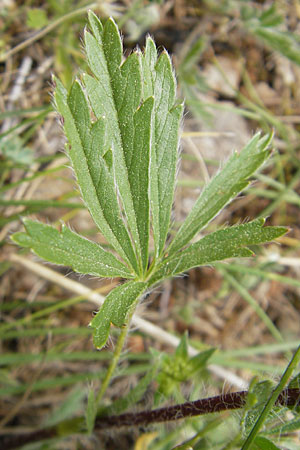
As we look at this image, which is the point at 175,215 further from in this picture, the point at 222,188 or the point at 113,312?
the point at 113,312

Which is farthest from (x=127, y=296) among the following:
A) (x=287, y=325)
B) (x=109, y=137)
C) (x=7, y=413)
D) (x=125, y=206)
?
(x=287, y=325)

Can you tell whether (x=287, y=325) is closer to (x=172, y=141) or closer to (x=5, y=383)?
(x=5, y=383)

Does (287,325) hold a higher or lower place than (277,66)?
lower

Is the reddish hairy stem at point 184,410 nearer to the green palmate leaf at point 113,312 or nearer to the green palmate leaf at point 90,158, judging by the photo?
the green palmate leaf at point 113,312

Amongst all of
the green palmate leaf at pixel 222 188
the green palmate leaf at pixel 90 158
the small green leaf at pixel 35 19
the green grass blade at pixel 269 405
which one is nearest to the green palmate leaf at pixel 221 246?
the green palmate leaf at pixel 222 188

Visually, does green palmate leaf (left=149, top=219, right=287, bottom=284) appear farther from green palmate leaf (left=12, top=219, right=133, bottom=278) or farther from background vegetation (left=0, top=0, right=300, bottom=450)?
background vegetation (left=0, top=0, right=300, bottom=450)
